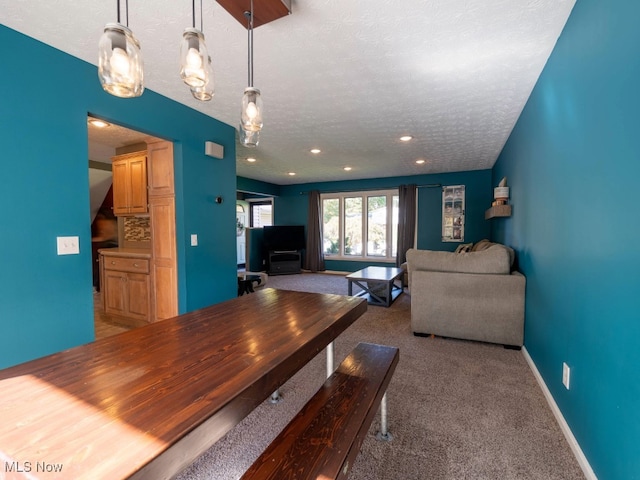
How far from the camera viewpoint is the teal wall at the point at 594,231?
112cm

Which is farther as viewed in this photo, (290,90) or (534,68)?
(290,90)

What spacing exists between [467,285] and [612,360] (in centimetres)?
174

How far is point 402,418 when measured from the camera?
184cm

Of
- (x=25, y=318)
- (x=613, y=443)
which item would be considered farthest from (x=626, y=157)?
(x=25, y=318)

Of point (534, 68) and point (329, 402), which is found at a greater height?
point (534, 68)

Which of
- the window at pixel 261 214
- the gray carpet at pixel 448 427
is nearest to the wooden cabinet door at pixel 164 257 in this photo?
the gray carpet at pixel 448 427

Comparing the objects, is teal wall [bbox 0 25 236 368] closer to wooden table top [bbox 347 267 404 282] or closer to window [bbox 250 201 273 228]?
wooden table top [bbox 347 267 404 282]

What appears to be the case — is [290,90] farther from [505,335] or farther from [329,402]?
[505,335]

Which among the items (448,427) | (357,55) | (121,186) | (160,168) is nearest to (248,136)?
(357,55)

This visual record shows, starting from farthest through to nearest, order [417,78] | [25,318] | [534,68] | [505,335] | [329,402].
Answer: [505,335], [417,78], [534,68], [25,318], [329,402]

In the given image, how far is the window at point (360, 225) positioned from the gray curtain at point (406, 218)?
31 cm

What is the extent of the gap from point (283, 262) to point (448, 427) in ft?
19.8

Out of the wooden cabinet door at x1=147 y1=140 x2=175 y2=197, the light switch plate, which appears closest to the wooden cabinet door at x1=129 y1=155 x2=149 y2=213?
the wooden cabinet door at x1=147 y1=140 x2=175 y2=197

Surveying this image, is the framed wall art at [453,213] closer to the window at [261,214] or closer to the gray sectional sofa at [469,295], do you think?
the gray sectional sofa at [469,295]
